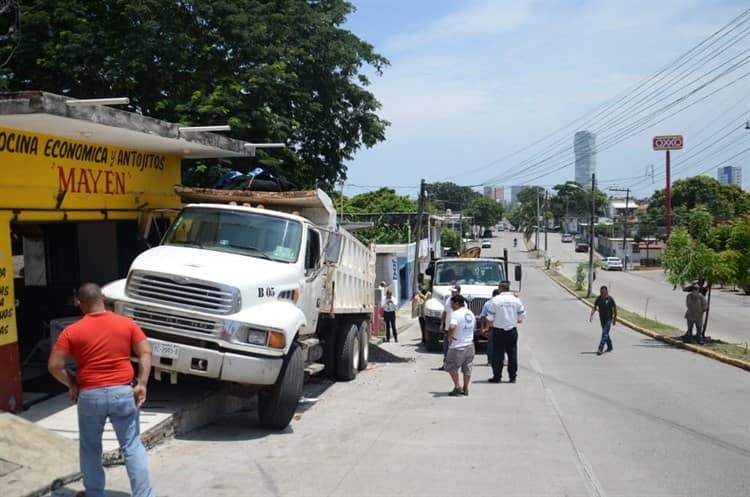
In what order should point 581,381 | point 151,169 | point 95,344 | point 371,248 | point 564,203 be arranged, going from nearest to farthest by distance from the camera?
point 95,344, point 151,169, point 581,381, point 371,248, point 564,203

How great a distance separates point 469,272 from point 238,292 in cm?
Result: 1311

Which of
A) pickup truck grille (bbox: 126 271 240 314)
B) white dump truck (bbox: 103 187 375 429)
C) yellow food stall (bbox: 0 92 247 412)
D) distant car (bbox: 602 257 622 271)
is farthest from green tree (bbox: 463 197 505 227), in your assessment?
pickup truck grille (bbox: 126 271 240 314)

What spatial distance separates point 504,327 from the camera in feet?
44.5

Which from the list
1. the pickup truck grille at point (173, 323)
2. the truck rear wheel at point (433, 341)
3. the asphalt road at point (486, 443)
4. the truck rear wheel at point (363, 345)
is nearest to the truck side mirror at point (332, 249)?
the asphalt road at point (486, 443)

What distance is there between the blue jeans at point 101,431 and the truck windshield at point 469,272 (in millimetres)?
15626

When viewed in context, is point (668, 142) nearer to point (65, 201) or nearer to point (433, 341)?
point (433, 341)

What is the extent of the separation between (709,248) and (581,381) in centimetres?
936

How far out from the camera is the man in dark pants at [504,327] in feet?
44.5

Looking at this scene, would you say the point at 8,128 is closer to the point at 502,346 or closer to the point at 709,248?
the point at 502,346

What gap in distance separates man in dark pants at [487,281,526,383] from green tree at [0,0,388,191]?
9.80 m

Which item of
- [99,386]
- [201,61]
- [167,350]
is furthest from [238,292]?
[201,61]

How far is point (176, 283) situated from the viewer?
8922 mm

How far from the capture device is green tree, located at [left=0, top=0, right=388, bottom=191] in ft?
70.1

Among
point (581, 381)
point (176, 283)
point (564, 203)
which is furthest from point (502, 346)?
point (564, 203)
